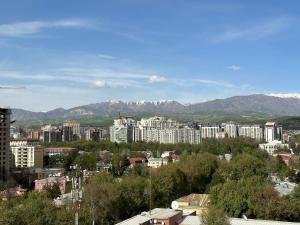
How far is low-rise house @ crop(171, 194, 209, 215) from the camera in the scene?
21609 millimetres

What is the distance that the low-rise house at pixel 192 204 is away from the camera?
21.6m

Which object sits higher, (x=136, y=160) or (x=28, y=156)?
(x=28, y=156)

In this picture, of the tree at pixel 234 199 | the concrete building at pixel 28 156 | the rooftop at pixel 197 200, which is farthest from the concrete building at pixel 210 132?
the tree at pixel 234 199

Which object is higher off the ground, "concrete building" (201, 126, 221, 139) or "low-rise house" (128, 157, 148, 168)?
"concrete building" (201, 126, 221, 139)

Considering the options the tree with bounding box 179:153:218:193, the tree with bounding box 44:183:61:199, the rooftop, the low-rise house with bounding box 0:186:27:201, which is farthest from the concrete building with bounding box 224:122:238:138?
the rooftop

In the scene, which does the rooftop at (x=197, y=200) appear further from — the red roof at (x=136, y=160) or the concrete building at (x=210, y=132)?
the concrete building at (x=210, y=132)

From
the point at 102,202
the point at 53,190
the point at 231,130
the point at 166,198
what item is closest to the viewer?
the point at 102,202

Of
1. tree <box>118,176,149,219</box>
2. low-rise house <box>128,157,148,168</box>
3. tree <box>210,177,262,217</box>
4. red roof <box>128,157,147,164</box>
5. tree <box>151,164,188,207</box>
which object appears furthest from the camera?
red roof <box>128,157,147,164</box>

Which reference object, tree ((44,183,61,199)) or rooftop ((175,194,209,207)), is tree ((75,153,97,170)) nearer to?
tree ((44,183,61,199))

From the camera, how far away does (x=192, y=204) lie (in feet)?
74.8

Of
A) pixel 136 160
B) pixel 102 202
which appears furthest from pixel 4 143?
pixel 102 202

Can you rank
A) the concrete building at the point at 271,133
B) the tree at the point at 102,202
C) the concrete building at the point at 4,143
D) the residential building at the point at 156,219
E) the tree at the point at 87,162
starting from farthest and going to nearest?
the concrete building at the point at 271,133, the tree at the point at 87,162, the concrete building at the point at 4,143, the tree at the point at 102,202, the residential building at the point at 156,219

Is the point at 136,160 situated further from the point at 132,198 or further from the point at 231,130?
the point at 231,130

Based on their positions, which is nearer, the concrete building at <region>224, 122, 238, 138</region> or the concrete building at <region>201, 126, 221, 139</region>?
the concrete building at <region>201, 126, 221, 139</region>
